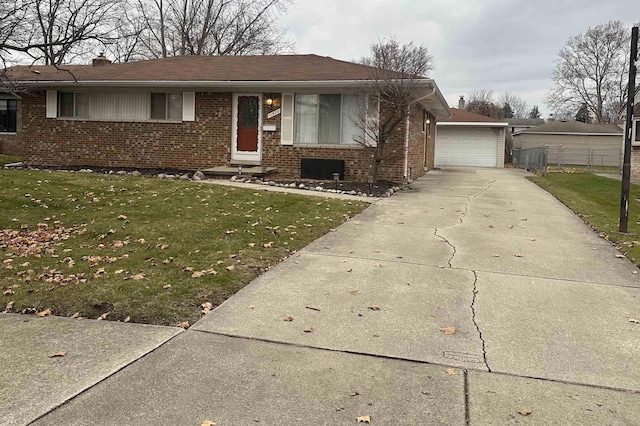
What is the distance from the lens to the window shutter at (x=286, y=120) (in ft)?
52.6

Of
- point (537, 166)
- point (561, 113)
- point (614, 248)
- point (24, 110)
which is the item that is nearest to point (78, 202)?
point (614, 248)

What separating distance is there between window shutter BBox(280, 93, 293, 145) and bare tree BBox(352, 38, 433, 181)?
1.99 m

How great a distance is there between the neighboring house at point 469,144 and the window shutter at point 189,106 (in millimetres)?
18673

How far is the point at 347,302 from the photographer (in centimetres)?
490

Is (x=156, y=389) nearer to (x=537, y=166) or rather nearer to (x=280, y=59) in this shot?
(x=280, y=59)

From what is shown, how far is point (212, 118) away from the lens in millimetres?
16625

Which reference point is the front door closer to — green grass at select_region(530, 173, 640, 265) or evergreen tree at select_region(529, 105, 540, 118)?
green grass at select_region(530, 173, 640, 265)

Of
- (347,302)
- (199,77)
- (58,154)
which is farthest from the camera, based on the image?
(58,154)

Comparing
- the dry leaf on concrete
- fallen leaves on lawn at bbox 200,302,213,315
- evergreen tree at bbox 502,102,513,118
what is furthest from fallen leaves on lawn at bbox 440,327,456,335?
evergreen tree at bbox 502,102,513,118

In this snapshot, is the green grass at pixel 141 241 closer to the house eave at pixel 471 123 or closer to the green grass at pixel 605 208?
the green grass at pixel 605 208

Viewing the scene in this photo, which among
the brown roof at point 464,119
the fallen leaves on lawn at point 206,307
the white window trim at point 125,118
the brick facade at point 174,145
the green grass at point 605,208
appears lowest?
the fallen leaves on lawn at point 206,307

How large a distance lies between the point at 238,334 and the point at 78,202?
6.95m

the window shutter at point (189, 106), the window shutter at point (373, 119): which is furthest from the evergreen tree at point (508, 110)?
the window shutter at point (189, 106)

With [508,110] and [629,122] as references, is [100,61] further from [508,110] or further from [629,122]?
[508,110]
